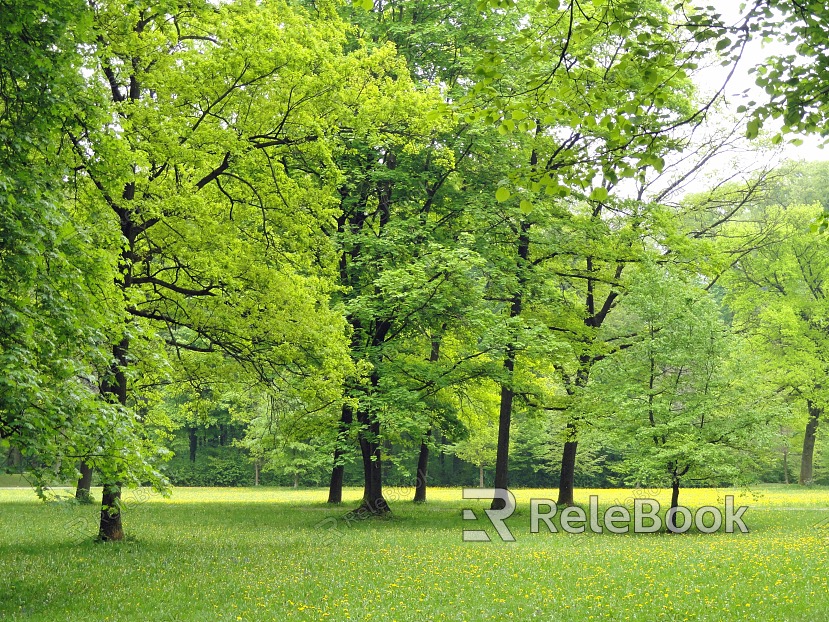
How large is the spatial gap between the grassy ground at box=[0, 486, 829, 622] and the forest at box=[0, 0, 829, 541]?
5.13 feet

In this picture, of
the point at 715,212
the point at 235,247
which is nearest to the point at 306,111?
Answer: the point at 235,247

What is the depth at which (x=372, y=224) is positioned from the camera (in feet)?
85.2

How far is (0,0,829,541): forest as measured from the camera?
7.73 m

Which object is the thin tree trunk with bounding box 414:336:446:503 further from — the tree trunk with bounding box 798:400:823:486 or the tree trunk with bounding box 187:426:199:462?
the tree trunk with bounding box 187:426:199:462

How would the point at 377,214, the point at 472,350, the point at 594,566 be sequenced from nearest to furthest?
the point at 594,566 → the point at 472,350 → the point at 377,214

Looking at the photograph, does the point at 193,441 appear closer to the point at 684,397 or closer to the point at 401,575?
the point at 684,397

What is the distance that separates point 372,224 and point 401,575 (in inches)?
616

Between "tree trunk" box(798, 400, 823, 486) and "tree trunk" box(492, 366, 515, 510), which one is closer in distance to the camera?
"tree trunk" box(492, 366, 515, 510)

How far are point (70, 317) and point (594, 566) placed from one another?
960 centimetres

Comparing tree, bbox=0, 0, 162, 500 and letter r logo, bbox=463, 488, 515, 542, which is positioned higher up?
tree, bbox=0, 0, 162, 500

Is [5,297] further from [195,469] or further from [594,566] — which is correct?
[195,469]

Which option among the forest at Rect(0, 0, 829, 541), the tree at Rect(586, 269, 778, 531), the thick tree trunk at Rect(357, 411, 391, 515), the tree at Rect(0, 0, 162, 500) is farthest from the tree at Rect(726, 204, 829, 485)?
the tree at Rect(0, 0, 162, 500)

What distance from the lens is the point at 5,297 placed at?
8.50m

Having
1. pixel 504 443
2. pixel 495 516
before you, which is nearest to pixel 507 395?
pixel 504 443
